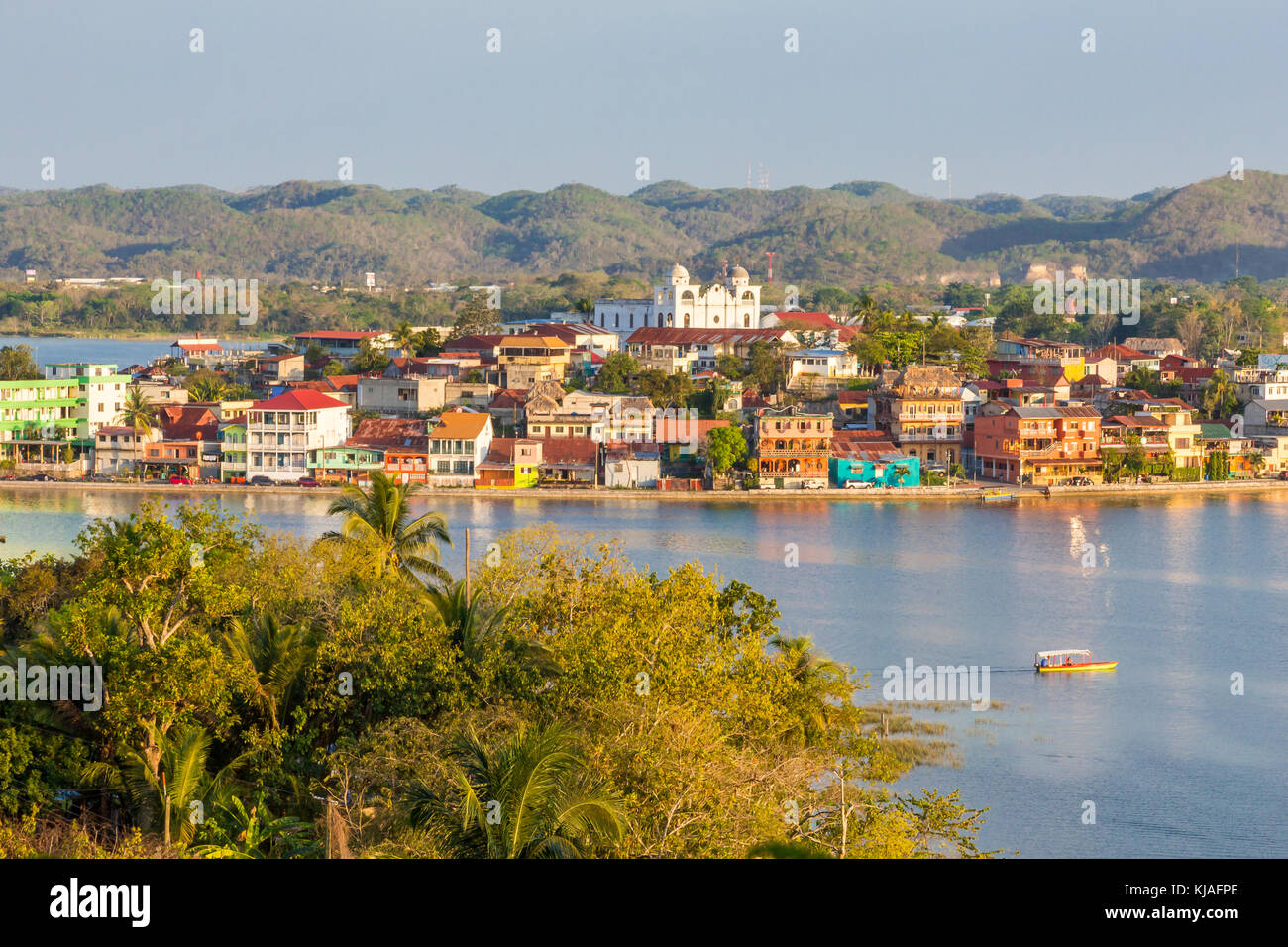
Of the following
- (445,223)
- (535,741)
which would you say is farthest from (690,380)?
(445,223)

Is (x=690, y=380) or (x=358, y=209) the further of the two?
(x=358, y=209)

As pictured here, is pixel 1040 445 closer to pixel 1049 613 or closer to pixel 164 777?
pixel 1049 613

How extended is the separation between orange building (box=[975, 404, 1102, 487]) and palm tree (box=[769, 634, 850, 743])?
566 inches

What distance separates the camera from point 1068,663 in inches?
451

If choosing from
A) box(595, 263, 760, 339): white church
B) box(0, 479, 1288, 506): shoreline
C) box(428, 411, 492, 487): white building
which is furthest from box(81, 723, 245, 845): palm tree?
box(595, 263, 760, 339): white church

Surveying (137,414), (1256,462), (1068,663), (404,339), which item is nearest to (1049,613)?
A: (1068,663)

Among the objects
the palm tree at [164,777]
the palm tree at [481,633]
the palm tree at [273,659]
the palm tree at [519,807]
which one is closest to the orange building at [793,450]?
the palm tree at [481,633]

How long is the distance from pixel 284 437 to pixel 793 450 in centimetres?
724

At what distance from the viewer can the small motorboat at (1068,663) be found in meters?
11.4

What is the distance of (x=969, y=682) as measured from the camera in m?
10.8

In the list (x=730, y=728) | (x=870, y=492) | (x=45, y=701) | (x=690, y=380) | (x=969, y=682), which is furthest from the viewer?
(x=690, y=380)
